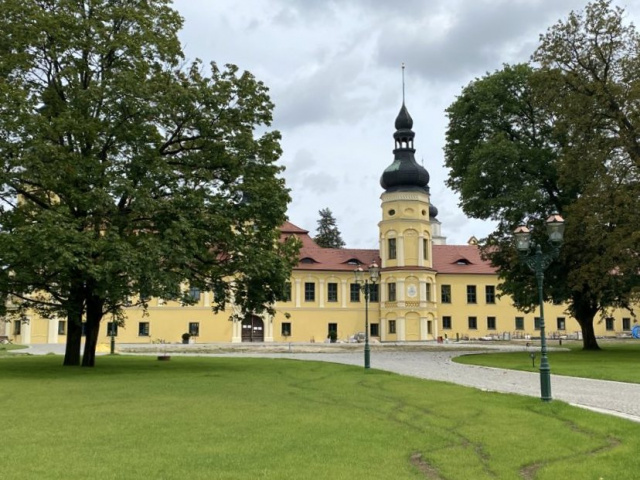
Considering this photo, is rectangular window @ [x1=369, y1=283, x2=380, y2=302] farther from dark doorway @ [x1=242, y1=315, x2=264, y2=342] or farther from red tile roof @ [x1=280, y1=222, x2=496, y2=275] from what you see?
dark doorway @ [x1=242, y1=315, x2=264, y2=342]

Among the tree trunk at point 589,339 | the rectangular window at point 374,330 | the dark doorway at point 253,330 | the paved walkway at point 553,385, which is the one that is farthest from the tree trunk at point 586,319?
the dark doorway at point 253,330

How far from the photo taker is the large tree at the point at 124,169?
20891 mm

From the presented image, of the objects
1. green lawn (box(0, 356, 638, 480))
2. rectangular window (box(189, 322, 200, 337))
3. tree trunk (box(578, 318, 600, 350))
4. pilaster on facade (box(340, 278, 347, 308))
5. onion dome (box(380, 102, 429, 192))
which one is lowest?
green lawn (box(0, 356, 638, 480))

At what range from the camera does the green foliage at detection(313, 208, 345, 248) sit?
307 feet

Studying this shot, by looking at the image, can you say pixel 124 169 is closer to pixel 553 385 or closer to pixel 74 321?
pixel 74 321

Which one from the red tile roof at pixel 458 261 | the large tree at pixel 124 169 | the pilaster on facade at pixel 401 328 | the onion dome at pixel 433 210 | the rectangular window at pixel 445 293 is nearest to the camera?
the large tree at pixel 124 169

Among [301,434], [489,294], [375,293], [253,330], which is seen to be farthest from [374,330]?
[301,434]

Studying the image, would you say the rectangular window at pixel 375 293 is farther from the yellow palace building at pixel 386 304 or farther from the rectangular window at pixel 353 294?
the rectangular window at pixel 353 294

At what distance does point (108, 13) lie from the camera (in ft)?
78.9

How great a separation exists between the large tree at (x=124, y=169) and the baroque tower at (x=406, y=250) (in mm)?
35333

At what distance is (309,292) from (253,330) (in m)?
6.74

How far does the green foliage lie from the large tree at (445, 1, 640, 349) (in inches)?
2045

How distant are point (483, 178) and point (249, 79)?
16659mm

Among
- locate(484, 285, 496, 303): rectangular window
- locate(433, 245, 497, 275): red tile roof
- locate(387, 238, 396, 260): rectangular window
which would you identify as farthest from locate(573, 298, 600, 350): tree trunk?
locate(484, 285, 496, 303): rectangular window
